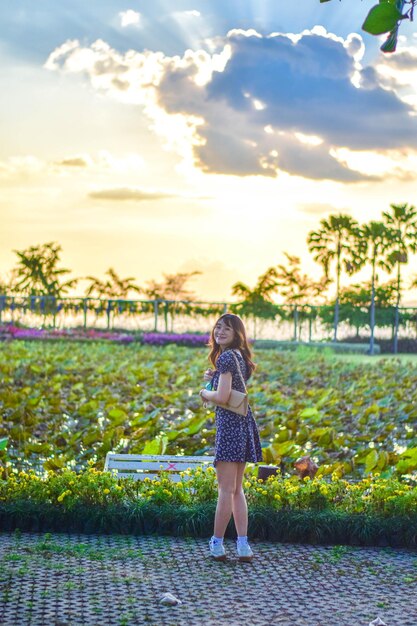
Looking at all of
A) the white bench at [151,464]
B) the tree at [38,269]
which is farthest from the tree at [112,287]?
the white bench at [151,464]

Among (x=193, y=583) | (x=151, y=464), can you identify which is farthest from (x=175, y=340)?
(x=193, y=583)

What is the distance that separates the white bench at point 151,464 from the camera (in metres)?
7.01

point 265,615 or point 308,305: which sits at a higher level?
point 308,305

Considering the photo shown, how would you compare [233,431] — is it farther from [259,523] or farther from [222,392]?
[259,523]

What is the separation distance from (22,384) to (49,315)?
74.6 ft

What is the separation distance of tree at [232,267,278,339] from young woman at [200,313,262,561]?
29759mm

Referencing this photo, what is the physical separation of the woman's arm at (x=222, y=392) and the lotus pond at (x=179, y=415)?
6.59 ft

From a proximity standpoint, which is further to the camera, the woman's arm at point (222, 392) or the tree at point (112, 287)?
the tree at point (112, 287)

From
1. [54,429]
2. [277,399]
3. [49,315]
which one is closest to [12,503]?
[54,429]

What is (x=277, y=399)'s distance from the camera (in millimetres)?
11727

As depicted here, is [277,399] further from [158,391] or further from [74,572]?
[74,572]

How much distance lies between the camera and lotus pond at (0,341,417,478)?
844cm

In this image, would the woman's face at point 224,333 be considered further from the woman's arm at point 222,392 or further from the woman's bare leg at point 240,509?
the woman's bare leg at point 240,509

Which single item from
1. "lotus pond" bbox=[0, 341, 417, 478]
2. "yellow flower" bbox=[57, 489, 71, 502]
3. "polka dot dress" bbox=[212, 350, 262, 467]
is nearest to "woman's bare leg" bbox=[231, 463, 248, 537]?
"polka dot dress" bbox=[212, 350, 262, 467]
